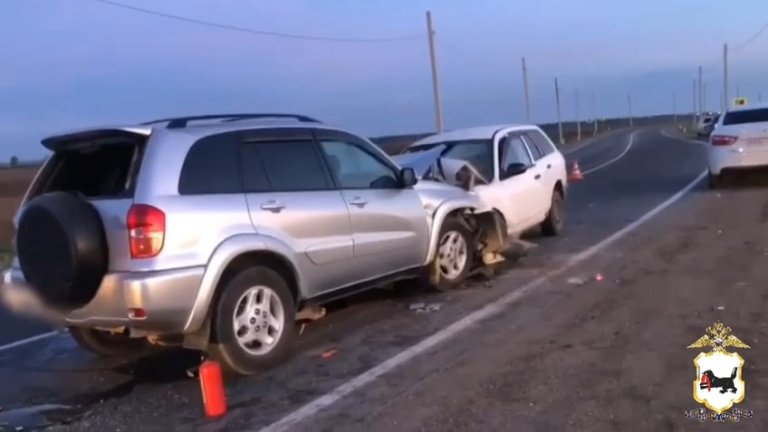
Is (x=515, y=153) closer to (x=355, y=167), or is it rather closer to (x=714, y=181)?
(x=355, y=167)

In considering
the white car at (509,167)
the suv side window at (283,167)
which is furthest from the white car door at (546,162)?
the suv side window at (283,167)

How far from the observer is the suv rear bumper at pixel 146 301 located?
621 cm

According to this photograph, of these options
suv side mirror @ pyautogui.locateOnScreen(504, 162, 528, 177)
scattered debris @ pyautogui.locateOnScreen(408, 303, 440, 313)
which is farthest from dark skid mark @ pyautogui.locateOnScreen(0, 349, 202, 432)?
suv side mirror @ pyautogui.locateOnScreen(504, 162, 528, 177)

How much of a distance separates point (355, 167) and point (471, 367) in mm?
2467

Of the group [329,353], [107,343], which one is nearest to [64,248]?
[107,343]

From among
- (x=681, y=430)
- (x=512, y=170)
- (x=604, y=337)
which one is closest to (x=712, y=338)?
(x=604, y=337)

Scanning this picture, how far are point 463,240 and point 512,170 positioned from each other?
2.30m

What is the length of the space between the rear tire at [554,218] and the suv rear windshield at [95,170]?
307 inches

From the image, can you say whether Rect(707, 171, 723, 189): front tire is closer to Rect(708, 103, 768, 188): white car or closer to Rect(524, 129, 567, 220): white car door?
Rect(708, 103, 768, 188): white car

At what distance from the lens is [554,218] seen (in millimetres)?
13523

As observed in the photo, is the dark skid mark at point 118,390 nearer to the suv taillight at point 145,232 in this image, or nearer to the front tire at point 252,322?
the front tire at point 252,322

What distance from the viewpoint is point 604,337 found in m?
7.13

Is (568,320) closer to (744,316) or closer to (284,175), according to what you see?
(744,316)

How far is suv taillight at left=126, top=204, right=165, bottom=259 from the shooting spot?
6.24m
